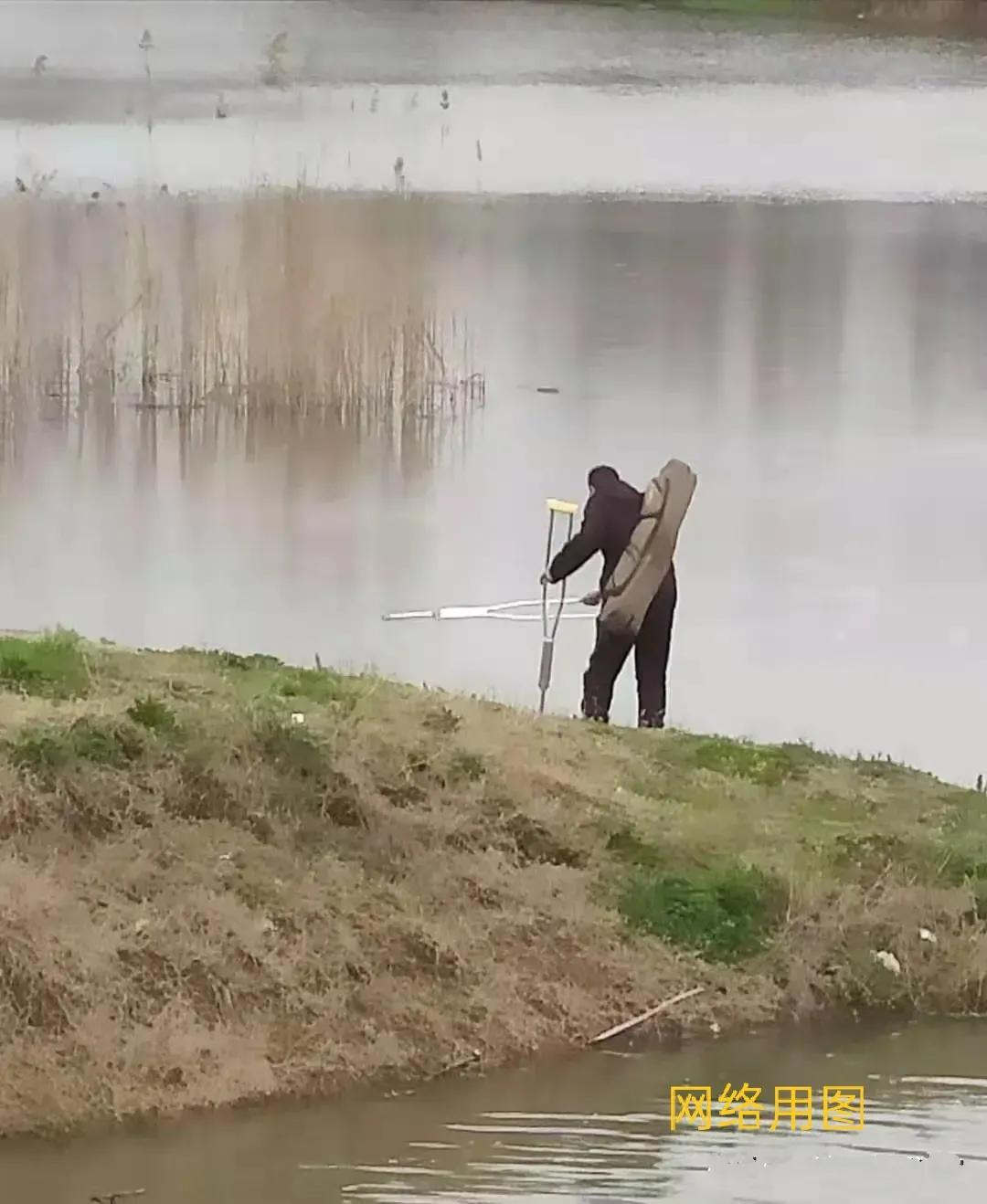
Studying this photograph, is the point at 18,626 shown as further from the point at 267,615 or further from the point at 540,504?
the point at 540,504

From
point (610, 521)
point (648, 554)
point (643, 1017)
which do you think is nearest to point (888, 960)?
point (643, 1017)

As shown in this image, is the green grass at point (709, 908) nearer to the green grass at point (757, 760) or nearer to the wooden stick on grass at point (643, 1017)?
the wooden stick on grass at point (643, 1017)

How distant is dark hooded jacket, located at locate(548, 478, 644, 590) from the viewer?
823 centimetres

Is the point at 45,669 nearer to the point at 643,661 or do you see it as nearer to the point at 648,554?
the point at 648,554

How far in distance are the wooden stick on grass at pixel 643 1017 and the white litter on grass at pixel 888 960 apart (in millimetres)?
543

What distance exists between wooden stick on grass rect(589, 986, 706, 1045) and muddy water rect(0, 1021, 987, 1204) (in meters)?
0.08

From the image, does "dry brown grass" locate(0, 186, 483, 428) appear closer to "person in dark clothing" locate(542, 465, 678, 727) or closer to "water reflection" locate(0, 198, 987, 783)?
"water reflection" locate(0, 198, 987, 783)

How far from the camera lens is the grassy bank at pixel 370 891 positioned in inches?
209

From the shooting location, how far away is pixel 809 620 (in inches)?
469

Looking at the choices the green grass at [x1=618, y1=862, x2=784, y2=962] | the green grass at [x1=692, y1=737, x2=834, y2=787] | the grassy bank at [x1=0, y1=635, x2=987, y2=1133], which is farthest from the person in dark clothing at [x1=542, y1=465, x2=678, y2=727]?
the green grass at [x1=618, y1=862, x2=784, y2=962]

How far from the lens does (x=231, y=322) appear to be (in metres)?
14.7

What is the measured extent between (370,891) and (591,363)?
42.8ft

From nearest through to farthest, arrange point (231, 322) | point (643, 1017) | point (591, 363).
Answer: point (643, 1017) < point (231, 322) < point (591, 363)

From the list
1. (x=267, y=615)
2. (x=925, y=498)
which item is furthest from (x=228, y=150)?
(x=267, y=615)
